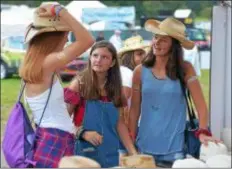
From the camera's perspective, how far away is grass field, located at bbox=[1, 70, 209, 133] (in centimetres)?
1459

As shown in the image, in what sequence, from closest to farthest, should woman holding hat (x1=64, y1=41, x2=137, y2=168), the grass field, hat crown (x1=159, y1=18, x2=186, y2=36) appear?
woman holding hat (x1=64, y1=41, x2=137, y2=168), hat crown (x1=159, y1=18, x2=186, y2=36), the grass field

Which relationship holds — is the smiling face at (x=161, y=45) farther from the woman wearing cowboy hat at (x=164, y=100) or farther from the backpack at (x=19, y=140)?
the backpack at (x=19, y=140)

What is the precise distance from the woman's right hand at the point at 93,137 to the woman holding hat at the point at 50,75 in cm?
38

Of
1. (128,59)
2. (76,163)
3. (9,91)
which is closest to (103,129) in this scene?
(128,59)

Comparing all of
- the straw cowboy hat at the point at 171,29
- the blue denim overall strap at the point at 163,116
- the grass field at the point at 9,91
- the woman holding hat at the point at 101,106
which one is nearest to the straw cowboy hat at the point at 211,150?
the blue denim overall strap at the point at 163,116

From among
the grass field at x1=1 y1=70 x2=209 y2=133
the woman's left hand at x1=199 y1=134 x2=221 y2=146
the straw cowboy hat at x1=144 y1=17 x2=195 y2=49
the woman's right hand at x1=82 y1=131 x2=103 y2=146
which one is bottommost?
the grass field at x1=1 y1=70 x2=209 y2=133

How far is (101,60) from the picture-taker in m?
4.23

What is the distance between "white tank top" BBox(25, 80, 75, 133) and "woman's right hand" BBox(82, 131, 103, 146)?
402 millimetres

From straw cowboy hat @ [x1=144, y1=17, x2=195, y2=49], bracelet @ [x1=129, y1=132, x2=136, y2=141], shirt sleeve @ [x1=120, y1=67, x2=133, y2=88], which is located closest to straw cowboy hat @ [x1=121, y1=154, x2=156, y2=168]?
bracelet @ [x1=129, y1=132, x2=136, y2=141]

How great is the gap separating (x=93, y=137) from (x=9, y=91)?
52.9 ft

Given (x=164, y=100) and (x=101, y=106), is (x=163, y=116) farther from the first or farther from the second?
(x=101, y=106)

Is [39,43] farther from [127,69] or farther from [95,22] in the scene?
[95,22]

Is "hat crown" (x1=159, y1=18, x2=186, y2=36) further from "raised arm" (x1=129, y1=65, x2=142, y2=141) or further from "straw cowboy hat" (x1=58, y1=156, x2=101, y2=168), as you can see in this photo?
"straw cowboy hat" (x1=58, y1=156, x2=101, y2=168)

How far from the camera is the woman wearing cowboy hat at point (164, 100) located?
4.28 metres
